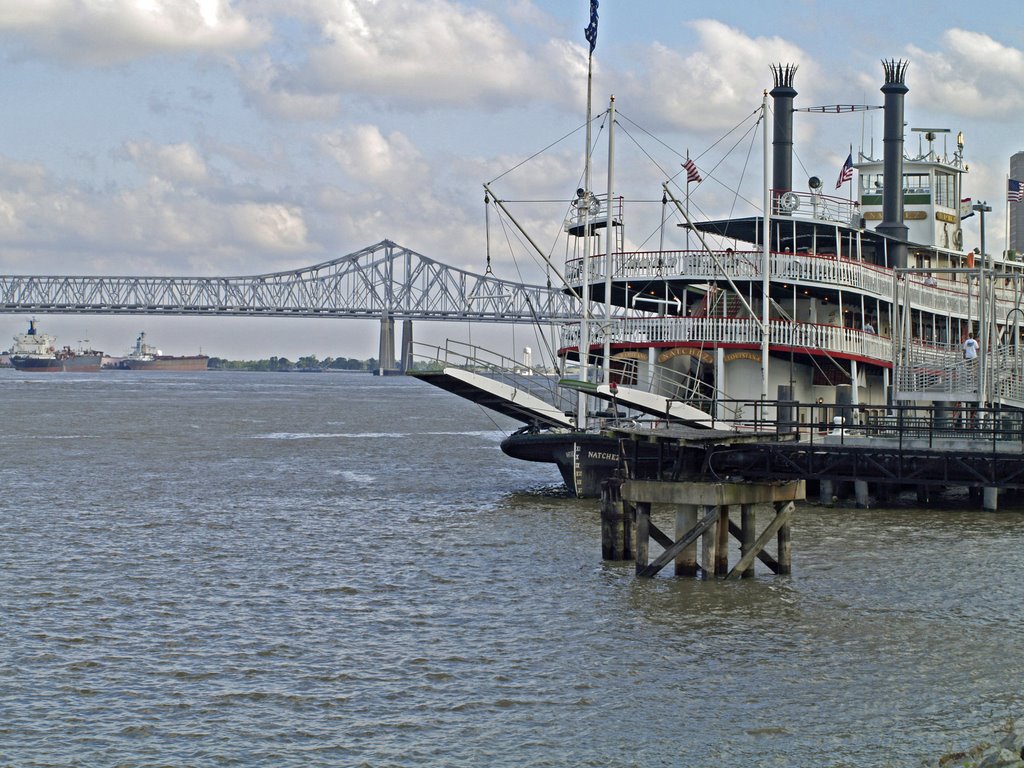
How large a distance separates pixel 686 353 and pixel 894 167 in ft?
47.6

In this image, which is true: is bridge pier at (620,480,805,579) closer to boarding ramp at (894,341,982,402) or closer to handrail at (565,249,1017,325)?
boarding ramp at (894,341,982,402)

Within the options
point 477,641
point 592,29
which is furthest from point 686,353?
point 477,641

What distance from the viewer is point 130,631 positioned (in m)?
21.2

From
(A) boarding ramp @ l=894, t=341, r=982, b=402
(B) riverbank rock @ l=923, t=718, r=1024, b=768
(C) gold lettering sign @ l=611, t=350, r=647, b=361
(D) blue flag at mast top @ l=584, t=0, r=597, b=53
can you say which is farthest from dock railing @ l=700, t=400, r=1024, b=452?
(B) riverbank rock @ l=923, t=718, r=1024, b=768

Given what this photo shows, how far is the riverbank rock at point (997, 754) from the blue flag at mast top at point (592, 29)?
28.3 m

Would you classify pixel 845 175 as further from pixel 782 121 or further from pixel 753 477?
pixel 753 477

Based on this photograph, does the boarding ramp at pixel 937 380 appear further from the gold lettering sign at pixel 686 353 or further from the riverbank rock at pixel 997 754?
the riverbank rock at pixel 997 754

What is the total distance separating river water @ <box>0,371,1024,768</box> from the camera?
52.6 feet

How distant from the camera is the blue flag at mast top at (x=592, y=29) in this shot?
4044 cm

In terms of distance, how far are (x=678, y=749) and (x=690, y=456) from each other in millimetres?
11832

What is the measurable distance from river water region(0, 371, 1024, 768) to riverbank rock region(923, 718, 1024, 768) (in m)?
0.53

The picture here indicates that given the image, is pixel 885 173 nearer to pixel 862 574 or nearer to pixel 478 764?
pixel 862 574

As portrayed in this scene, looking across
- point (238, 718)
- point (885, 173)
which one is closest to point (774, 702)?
point (238, 718)

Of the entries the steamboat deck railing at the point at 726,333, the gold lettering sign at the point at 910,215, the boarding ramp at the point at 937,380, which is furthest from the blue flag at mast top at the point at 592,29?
the gold lettering sign at the point at 910,215
